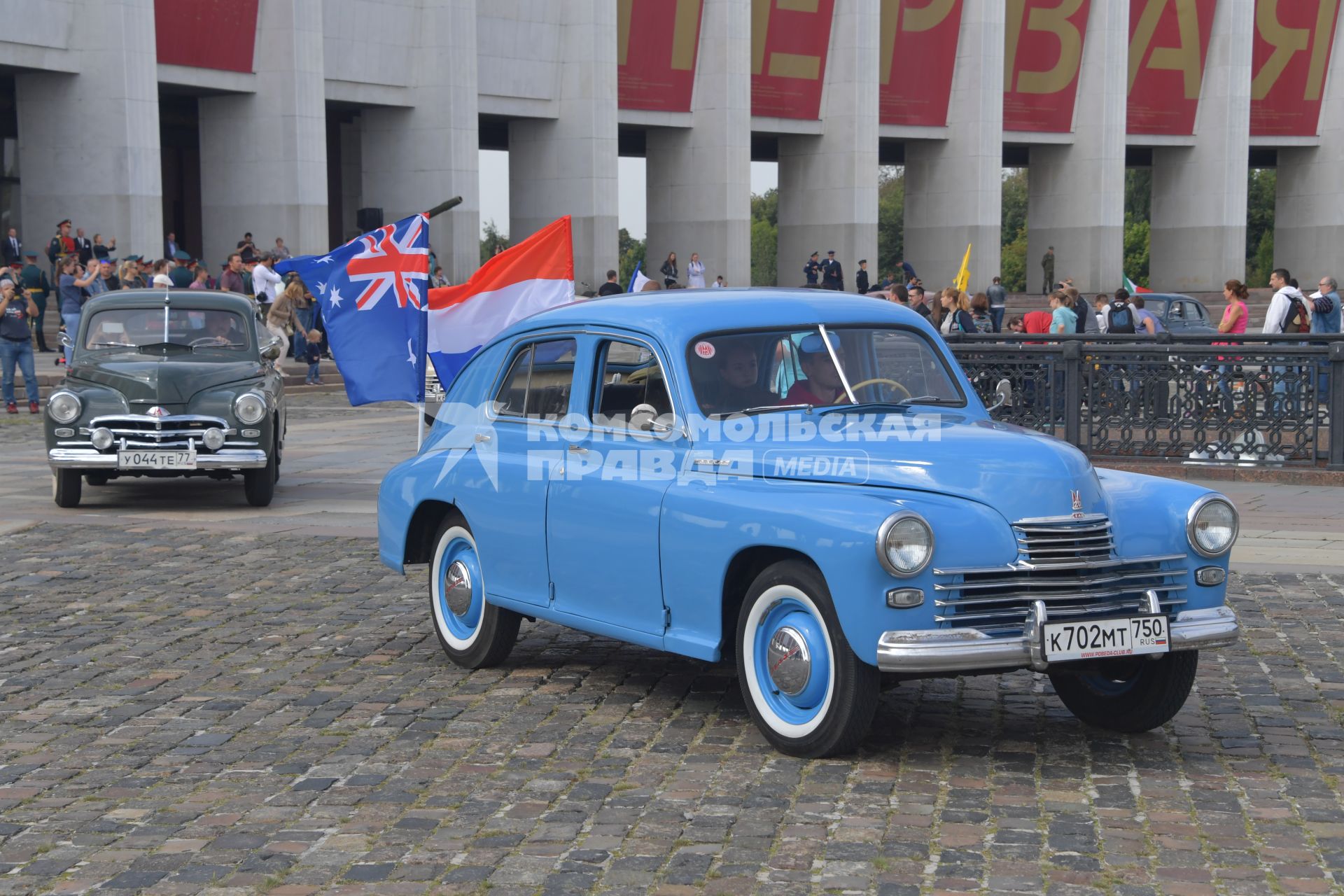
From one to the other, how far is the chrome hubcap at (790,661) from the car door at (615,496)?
60 centimetres

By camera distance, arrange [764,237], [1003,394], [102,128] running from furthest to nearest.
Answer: [764,237]
[102,128]
[1003,394]

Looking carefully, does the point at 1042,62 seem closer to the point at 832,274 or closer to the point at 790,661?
the point at 832,274

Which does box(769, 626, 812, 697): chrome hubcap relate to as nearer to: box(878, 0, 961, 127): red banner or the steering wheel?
the steering wheel

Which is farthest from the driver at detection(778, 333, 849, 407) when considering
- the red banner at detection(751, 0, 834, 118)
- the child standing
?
the red banner at detection(751, 0, 834, 118)

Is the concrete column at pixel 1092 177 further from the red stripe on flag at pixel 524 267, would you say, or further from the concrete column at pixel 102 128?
the red stripe on flag at pixel 524 267

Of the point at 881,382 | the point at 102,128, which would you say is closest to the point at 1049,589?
the point at 881,382

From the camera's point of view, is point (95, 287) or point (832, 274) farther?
point (832, 274)

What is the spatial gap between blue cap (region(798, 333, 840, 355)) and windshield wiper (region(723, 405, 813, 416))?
268mm

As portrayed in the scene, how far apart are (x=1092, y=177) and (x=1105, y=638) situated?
49.6m

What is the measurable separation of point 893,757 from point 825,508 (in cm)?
100

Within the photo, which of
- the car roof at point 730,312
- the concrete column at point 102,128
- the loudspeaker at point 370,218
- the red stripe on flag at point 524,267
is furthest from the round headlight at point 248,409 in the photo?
the concrete column at point 102,128

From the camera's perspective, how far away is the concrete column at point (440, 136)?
39875 mm

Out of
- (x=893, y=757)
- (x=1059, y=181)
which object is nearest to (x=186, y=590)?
(x=893, y=757)

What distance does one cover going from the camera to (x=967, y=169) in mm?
50719
